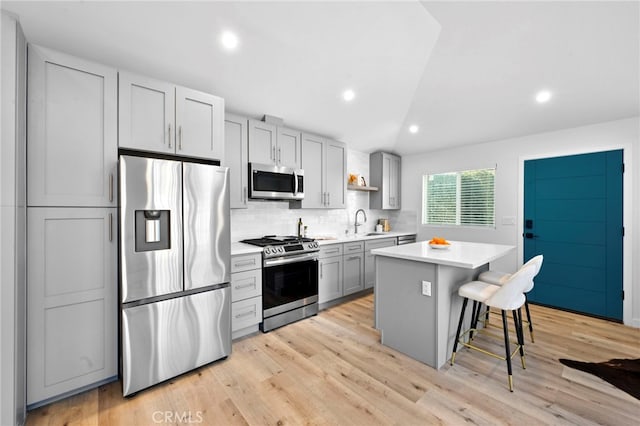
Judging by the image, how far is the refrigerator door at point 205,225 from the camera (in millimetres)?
2117

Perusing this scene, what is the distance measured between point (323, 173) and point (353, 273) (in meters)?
1.55

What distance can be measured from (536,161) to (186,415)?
4.82 meters

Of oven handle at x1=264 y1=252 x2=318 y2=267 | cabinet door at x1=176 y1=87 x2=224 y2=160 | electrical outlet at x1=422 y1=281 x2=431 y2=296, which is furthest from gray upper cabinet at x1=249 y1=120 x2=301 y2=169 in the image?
electrical outlet at x1=422 y1=281 x2=431 y2=296

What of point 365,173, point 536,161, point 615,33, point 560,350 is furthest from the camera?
point 365,173

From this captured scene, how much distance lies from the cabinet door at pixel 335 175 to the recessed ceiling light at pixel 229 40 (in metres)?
2.00

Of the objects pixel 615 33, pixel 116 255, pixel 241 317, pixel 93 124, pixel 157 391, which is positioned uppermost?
pixel 615 33

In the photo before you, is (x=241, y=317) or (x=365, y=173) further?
(x=365, y=173)

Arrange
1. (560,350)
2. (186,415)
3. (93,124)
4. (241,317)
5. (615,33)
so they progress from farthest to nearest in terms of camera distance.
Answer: (241,317) → (560,350) → (615,33) → (93,124) → (186,415)

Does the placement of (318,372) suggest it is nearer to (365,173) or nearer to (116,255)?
(116,255)

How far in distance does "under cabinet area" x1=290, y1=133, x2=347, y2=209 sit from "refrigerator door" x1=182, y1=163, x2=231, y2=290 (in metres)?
1.59

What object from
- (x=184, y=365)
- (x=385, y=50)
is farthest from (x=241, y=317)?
(x=385, y=50)

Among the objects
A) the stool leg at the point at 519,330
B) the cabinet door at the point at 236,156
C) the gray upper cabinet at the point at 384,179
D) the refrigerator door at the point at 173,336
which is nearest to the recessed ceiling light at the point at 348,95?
the cabinet door at the point at 236,156

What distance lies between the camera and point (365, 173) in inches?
202

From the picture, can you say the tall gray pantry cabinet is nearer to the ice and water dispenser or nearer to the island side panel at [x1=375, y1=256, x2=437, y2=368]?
the ice and water dispenser
